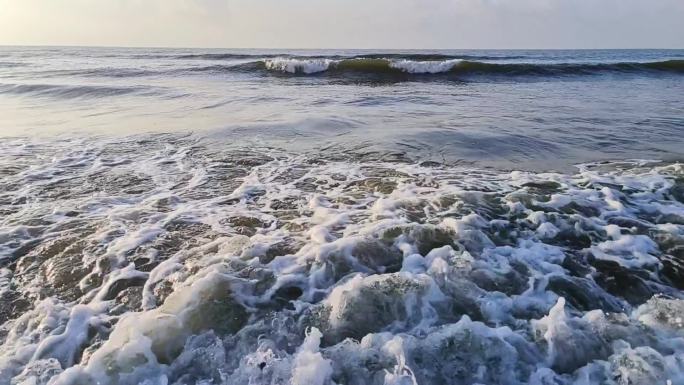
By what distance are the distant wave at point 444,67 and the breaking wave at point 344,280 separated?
17.3 meters

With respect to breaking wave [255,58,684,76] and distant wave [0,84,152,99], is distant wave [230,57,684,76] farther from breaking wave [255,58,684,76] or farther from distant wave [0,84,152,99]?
distant wave [0,84,152,99]

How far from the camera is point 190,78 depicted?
19.8 metres

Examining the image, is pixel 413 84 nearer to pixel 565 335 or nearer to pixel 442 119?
pixel 442 119

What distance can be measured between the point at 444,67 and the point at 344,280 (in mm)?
21030

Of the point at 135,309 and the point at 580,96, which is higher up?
the point at 580,96

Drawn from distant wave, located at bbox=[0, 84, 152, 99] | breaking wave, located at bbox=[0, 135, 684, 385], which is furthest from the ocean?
distant wave, located at bbox=[0, 84, 152, 99]

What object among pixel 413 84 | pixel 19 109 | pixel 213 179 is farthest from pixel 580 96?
pixel 19 109

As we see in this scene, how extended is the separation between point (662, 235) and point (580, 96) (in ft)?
36.9

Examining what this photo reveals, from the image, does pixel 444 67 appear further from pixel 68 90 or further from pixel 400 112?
pixel 68 90

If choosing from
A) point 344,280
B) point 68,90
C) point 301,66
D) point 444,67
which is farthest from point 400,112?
point 301,66

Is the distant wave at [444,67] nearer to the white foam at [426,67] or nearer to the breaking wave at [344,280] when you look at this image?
the white foam at [426,67]

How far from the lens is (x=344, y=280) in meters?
3.18

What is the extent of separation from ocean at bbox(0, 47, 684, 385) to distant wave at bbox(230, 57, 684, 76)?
14033 millimetres

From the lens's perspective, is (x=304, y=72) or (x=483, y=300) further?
(x=304, y=72)
